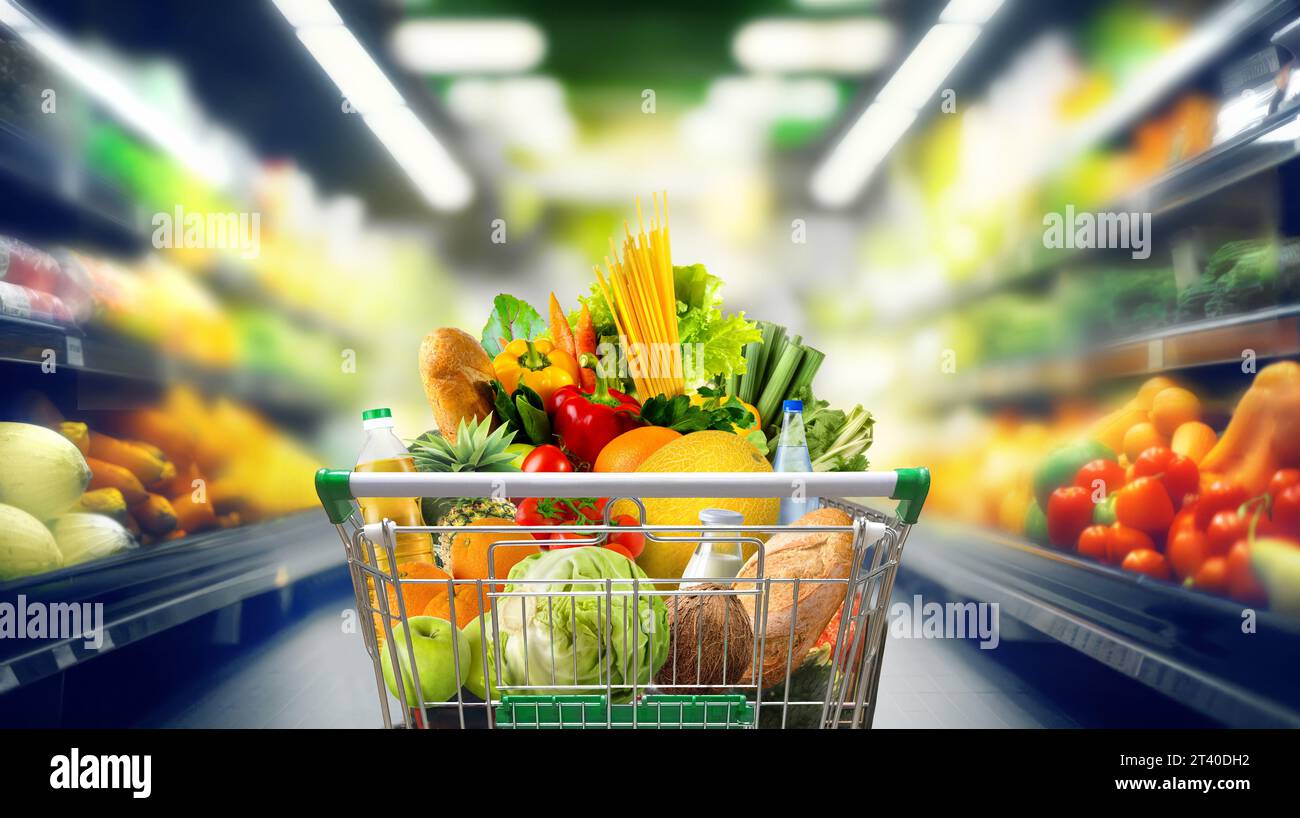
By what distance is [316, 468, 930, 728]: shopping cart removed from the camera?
0.84m

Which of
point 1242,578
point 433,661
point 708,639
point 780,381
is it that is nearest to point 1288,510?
point 1242,578

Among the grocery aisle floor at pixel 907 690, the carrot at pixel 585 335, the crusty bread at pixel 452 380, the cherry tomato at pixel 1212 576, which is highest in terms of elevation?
the carrot at pixel 585 335

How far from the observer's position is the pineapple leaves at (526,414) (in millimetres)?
1612

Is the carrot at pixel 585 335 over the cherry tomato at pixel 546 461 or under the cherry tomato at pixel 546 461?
over

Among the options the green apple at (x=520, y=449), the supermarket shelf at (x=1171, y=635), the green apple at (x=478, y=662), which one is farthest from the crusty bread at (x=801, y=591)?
the supermarket shelf at (x=1171, y=635)

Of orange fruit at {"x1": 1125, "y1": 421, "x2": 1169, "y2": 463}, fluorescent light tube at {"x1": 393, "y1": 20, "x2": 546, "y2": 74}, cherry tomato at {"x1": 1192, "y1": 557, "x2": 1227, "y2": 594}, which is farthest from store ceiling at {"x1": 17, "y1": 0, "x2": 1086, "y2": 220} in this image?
cherry tomato at {"x1": 1192, "y1": 557, "x2": 1227, "y2": 594}

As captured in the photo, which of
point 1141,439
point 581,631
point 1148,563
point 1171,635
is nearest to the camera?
point 581,631

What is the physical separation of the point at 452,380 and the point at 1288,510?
7.11ft

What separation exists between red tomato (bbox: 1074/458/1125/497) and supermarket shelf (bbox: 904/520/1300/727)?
0.82 ft

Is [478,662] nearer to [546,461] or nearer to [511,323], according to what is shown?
[546,461]

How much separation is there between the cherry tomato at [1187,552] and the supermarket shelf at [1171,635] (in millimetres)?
254

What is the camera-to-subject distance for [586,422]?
156 centimetres

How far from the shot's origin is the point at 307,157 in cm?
311

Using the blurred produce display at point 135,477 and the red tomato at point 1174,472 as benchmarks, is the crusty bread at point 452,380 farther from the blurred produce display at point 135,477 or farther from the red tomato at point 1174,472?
the red tomato at point 1174,472
